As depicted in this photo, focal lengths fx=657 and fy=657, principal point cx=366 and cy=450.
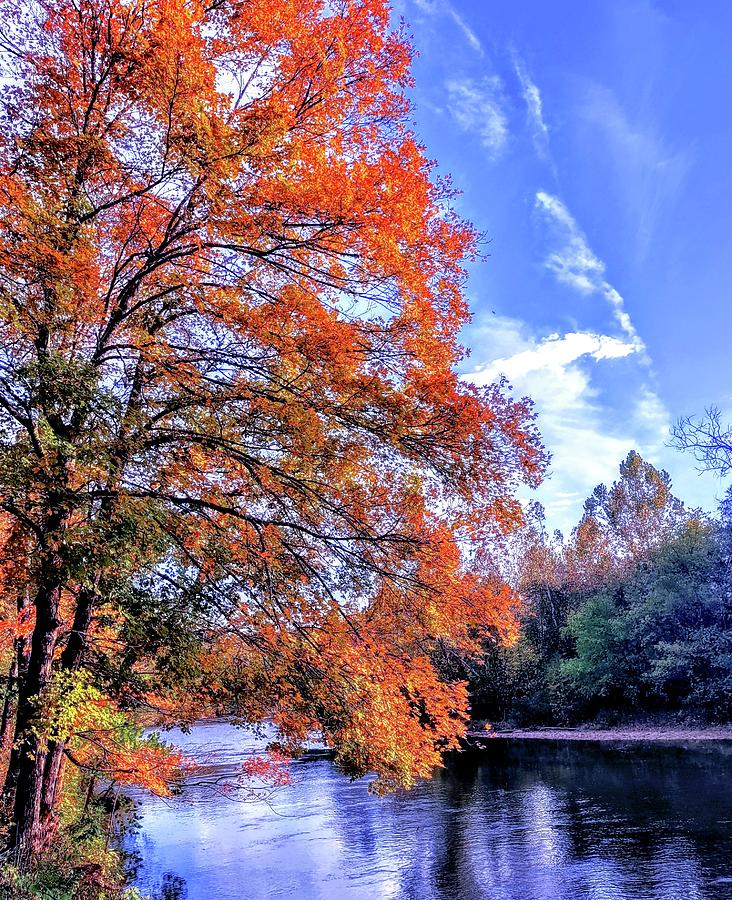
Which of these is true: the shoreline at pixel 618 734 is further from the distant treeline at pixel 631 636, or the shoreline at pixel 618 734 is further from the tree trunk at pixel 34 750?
the tree trunk at pixel 34 750

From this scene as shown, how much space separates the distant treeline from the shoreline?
1467 mm

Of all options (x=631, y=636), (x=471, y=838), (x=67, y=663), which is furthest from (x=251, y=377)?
(x=631, y=636)

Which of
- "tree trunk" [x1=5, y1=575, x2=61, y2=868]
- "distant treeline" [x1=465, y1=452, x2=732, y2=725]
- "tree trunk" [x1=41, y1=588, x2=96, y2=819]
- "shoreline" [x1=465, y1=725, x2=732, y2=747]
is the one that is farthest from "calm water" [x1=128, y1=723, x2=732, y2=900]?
"distant treeline" [x1=465, y1=452, x2=732, y2=725]

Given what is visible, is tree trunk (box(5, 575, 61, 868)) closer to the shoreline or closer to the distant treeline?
the distant treeline

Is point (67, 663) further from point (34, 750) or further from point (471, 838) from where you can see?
point (471, 838)

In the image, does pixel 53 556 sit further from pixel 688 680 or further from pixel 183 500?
pixel 688 680

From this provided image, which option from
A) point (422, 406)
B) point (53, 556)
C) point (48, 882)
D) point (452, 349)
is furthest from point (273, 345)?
point (48, 882)

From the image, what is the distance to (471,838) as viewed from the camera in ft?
60.6

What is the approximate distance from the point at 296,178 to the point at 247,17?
246cm

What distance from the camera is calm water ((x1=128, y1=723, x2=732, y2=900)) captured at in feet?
47.4

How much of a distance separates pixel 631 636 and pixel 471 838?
26827mm

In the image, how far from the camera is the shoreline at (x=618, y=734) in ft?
116

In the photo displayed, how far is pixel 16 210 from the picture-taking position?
22.7ft

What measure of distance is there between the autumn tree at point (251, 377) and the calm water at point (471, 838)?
6.45 metres
